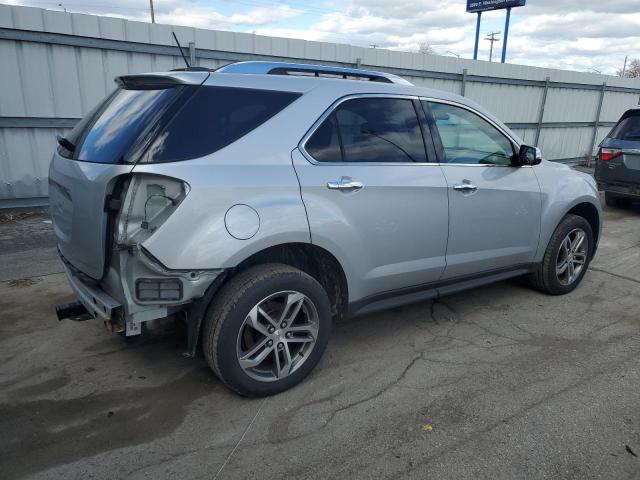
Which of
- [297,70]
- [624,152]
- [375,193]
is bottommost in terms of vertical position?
[624,152]

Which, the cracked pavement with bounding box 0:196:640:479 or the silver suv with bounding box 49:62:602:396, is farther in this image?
the silver suv with bounding box 49:62:602:396

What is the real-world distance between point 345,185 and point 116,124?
140 cm

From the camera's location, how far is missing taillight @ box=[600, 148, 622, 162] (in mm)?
8312

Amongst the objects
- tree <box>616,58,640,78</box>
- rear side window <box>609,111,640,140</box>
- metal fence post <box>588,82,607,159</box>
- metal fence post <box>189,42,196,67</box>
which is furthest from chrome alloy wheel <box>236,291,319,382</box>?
tree <box>616,58,640,78</box>

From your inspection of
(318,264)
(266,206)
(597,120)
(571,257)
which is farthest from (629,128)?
(597,120)

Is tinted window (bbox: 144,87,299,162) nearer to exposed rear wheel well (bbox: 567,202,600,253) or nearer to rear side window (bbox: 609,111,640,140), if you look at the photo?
exposed rear wheel well (bbox: 567,202,600,253)

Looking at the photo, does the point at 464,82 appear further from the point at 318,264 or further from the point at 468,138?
the point at 318,264

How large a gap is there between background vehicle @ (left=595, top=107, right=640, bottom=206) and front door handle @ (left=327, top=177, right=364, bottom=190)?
684cm

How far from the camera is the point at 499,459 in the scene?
257 centimetres

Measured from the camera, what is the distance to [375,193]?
333cm

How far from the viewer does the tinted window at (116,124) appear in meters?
2.79

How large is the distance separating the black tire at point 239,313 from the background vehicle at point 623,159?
285 inches

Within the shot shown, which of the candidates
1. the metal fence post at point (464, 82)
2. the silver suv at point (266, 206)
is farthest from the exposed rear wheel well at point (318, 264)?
the metal fence post at point (464, 82)

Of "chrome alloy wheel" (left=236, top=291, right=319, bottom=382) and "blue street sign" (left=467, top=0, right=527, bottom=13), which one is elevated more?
"blue street sign" (left=467, top=0, right=527, bottom=13)
